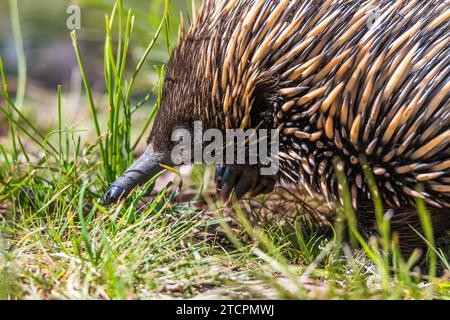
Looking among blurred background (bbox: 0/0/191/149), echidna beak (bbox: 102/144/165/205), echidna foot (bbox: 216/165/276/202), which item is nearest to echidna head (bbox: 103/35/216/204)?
echidna beak (bbox: 102/144/165/205)

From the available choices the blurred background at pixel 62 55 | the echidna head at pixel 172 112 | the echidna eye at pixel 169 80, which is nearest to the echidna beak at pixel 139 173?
the echidna head at pixel 172 112

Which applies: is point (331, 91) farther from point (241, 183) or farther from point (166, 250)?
point (166, 250)

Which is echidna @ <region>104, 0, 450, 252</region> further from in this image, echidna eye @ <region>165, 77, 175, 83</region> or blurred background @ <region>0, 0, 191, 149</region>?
blurred background @ <region>0, 0, 191, 149</region>

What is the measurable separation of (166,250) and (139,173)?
46 cm

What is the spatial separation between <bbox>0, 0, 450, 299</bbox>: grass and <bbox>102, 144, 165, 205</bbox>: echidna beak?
0.06m

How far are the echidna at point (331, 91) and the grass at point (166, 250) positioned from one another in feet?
0.44

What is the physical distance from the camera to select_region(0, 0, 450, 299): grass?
2.51 metres

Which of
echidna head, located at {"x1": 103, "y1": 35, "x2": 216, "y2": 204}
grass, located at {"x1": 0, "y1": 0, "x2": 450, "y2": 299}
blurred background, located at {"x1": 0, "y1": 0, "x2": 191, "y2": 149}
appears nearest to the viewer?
grass, located at {"x1": 0, "y1": 0, "x2": 450, "y2": 299}

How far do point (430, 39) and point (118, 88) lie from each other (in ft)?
4.68

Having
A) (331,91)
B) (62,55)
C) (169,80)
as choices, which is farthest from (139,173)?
(62,55)

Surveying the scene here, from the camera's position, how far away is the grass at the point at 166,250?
8.24ft

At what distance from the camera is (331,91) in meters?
2.96

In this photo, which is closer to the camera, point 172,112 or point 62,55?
point 172,112
